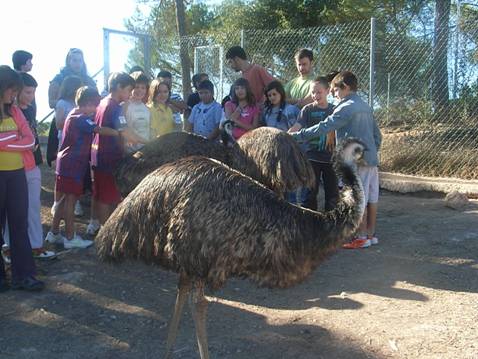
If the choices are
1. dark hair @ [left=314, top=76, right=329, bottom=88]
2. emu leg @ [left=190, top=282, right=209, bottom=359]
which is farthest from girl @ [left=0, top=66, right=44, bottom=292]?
dark hair @ [left=314, top=76, right=329, bottom=88]

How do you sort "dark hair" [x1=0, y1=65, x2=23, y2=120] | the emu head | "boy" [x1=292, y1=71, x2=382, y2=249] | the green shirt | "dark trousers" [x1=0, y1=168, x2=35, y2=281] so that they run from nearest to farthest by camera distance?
the emu head, "dark hair" [x1=0, y1=65, x2=23, y2=120], "dark trousers" [x1=0, y1=168, x2=35, y2=281], "boy" [x1=292, y1=71, x2=382, y2=249], the green shirt

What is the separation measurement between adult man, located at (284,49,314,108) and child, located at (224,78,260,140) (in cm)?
55

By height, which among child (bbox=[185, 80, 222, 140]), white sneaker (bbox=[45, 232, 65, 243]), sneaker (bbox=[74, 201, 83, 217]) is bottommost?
white sneaker (bbox=[45, 232, 65, 243])

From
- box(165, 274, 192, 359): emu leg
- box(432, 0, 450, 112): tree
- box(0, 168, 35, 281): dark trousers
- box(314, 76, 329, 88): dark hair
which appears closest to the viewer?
box(165, 274, 192, 359): emu leg

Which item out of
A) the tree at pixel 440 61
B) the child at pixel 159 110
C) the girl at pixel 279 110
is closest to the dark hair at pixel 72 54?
the child at pixel 159 110

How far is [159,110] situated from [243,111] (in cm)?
90

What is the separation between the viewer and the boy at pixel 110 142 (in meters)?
5.22

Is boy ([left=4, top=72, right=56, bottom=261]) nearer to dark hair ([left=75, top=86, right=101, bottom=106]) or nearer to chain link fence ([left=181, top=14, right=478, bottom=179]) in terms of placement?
dark hair ([left=75, top=86, right=101, bottom=106])

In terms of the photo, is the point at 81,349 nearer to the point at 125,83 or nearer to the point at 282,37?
the point at 125,83

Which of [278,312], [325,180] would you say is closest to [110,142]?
[325,180]

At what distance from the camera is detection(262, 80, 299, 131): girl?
5.59 metres

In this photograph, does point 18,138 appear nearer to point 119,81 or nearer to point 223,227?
point 119,81

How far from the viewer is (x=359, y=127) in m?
5.29

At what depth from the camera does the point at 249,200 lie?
9.83 feet
